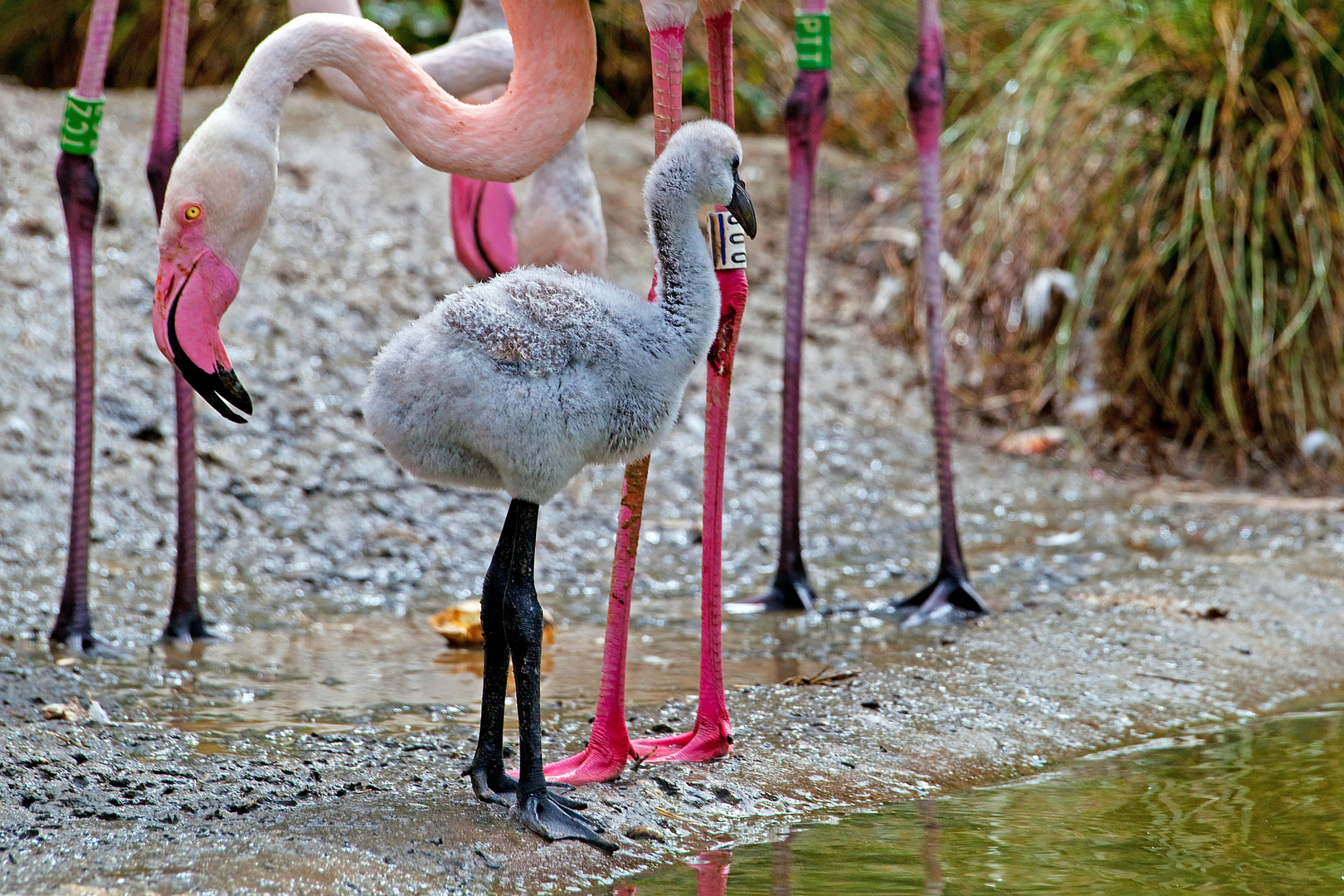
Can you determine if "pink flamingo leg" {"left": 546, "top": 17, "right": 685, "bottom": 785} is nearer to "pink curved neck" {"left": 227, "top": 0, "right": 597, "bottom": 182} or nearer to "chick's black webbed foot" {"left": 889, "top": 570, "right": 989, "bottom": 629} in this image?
"pink curved neck" {"left": 227, "top": 0, "right": 597, "bottom": 182}

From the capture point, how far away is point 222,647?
387cm

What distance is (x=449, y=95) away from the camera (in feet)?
9.00

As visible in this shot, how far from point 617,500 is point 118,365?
198 centimetres

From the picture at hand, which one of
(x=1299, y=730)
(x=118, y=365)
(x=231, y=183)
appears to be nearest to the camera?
(x=231, y=183)

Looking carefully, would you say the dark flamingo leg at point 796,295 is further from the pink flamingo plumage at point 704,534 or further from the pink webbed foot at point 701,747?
the pink webbed foot at point 701,747

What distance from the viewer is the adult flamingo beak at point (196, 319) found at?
8.52 feet

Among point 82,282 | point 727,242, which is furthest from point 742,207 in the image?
point 82,282

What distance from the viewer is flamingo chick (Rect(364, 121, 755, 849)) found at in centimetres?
238

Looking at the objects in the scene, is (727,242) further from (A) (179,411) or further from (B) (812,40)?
(A) (179,411)

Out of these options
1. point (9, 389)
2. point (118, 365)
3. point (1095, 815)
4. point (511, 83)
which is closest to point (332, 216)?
point (118, 365)

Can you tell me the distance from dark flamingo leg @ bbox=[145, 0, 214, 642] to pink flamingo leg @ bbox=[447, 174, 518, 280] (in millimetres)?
829

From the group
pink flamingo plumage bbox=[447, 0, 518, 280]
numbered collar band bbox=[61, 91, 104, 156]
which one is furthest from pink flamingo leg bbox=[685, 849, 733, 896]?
numbered collar band bbox=[61, 91, 104, 156]

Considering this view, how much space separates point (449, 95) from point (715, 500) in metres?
0.97

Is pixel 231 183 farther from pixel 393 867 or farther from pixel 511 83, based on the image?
pixel 393 867
